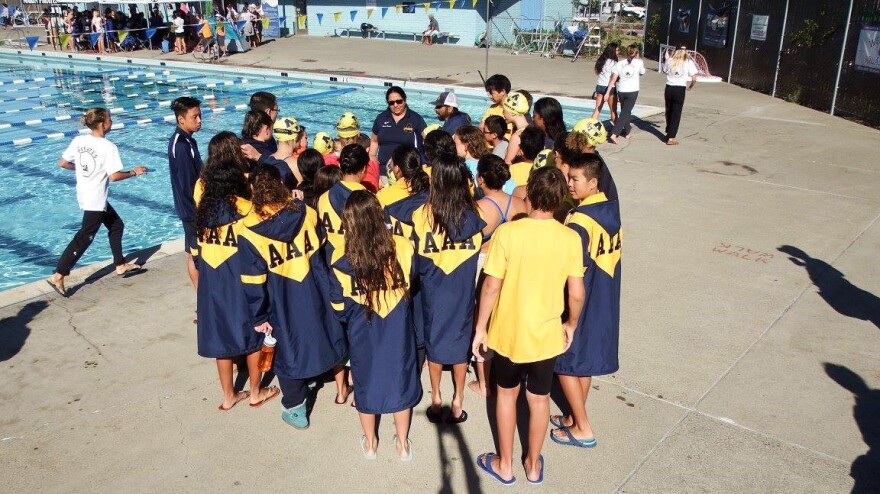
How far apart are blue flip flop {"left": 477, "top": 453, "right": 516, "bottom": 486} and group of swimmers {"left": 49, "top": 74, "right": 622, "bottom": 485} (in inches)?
0.5

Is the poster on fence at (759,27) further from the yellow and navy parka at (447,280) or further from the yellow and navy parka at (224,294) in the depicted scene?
the yellow and navy parka at (224,294)

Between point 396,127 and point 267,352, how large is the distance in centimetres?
315

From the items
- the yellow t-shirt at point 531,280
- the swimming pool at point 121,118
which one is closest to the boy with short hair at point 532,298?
the yellow t-shirt at point 531,280

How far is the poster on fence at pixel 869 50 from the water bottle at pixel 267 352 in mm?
12799

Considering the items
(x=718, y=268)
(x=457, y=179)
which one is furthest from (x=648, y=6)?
(x=457, y=179)

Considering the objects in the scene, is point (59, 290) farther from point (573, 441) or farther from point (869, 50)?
point (869, 50)

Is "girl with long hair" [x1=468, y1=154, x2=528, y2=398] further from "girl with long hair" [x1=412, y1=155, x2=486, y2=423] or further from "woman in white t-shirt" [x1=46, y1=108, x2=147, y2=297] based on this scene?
"woman in white t-shirt" [x1=46, y1=108, x2=147, y2=297]

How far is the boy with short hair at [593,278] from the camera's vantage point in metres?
3.69

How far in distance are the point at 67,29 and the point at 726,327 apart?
31274mm

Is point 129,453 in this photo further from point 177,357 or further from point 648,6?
point 648,6

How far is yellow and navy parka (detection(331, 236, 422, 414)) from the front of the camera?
12.0 ft

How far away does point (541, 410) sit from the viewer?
3.52 meters

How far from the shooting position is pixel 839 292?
19.3 ft

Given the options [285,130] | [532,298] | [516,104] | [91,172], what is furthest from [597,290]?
[91,172]
